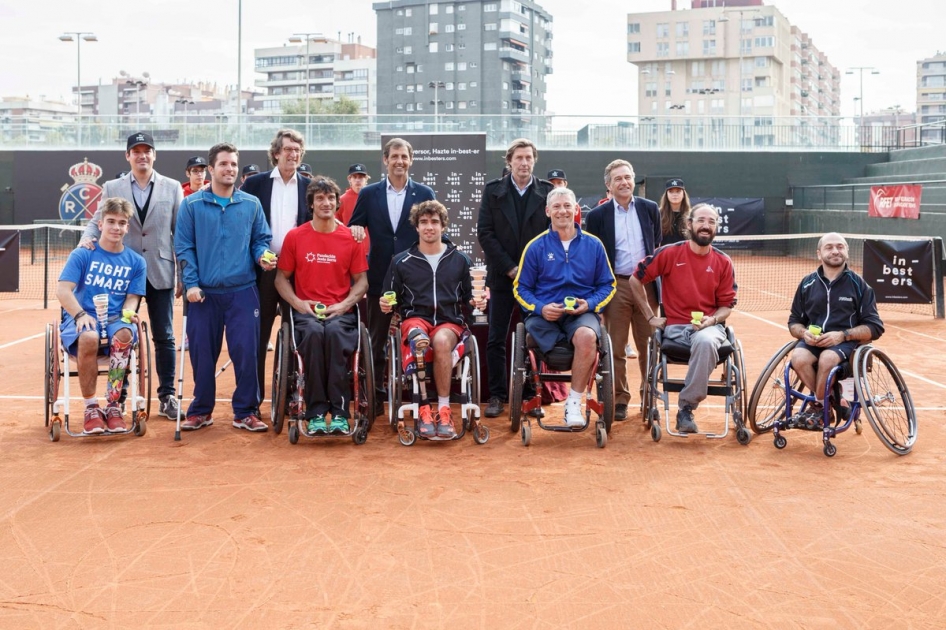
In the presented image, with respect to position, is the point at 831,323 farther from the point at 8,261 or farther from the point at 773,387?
the point at 8,261

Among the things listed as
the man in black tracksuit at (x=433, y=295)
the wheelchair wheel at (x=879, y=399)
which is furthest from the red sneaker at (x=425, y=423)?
the wheelchair wheel at (x=879, y=399)

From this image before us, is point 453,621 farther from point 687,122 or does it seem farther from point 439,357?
point 687,122

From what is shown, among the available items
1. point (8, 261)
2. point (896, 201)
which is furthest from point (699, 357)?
point (896, 201)

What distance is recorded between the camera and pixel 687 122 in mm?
31094

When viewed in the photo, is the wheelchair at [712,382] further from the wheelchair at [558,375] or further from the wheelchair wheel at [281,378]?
the wheelchair wheel at [281,378]

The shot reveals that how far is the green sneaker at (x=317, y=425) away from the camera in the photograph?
19.8 ft

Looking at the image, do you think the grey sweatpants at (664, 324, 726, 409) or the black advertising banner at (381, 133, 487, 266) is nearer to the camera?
the grey sweatpants at (664, 324, 726, 409)

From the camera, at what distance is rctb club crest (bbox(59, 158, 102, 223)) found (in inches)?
1174

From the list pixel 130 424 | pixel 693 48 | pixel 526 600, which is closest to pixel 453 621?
pixel 526 600

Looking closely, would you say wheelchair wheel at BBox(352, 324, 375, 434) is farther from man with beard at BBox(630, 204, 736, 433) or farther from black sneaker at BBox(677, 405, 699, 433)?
black sneaker at BBox(677, 405, 699, 433)

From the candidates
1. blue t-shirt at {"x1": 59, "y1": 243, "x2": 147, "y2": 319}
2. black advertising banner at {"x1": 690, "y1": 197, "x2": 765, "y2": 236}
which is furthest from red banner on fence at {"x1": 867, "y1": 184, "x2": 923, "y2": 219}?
blue t-shirt at {"x1": 59, "y1": 243, "x2": 147, "y2": 319}

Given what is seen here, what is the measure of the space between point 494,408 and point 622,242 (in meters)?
1.49

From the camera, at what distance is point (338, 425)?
238 inches

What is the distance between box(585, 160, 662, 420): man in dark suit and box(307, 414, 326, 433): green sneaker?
6.95 ft
